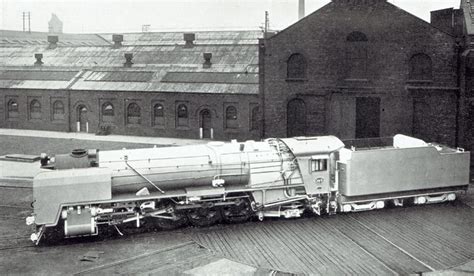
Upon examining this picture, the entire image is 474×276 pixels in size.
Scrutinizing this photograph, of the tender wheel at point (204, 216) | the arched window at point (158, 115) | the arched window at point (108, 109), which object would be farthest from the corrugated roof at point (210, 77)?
the tender wheel at point (204, 216)

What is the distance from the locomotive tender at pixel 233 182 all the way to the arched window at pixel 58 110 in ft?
81.7

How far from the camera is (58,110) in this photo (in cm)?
3981

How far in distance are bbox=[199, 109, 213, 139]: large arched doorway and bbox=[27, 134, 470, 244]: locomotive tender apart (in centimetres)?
1765

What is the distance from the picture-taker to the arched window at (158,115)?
3672 cm

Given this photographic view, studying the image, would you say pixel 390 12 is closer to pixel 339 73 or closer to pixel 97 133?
pixel 339 73

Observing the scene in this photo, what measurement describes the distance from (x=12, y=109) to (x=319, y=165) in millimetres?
31241

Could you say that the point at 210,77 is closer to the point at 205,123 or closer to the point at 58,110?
the point at 205,123

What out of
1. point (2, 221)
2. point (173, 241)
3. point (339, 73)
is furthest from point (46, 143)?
point (173, 241)

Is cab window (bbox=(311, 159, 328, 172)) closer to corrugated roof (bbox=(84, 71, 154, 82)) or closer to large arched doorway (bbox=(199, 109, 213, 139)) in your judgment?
large arched doorway (bbox=(199, 109, 213, 139))

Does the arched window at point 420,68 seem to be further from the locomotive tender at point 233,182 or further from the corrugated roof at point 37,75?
the corrugated roof at point 37,75

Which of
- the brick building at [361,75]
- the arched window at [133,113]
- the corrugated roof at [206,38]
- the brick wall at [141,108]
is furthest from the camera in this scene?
the corrugated roof at [206,38]

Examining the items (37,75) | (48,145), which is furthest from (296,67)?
(37,75)

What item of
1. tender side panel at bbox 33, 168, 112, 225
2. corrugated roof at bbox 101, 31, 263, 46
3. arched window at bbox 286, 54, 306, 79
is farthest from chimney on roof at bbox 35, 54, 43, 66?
tender side panel at bbox 33, 168, 112, 225

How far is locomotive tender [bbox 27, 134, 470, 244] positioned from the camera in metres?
15.2
